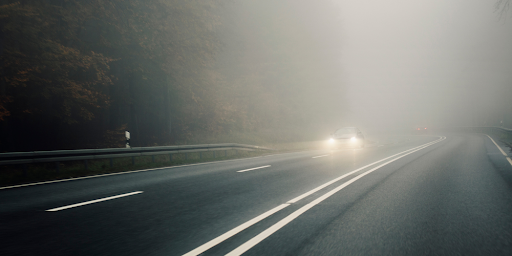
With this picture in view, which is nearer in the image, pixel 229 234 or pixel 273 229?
pixel 229 234

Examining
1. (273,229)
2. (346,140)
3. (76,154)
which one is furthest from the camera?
(346,140)

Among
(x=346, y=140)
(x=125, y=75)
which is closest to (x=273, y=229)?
(x=346, y=140)

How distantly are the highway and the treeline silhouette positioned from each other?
863 cm

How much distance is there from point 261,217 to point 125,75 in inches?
714

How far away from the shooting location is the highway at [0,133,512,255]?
12.0 ft

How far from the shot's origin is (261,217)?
4.88m

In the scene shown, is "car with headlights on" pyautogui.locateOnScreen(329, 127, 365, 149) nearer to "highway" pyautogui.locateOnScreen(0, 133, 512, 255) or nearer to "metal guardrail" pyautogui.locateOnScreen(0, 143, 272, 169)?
"metal guardrail" pyautogui.locateOnScreen(0, 143, 272, 169)

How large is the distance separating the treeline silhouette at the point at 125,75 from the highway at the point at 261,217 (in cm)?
863

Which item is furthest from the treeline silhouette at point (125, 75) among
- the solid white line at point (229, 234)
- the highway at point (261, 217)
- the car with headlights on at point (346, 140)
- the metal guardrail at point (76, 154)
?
the solid white line at point (229, 234)

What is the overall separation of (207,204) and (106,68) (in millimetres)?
14844

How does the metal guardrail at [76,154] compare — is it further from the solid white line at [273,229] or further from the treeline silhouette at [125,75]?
the solid white line at [273,229]

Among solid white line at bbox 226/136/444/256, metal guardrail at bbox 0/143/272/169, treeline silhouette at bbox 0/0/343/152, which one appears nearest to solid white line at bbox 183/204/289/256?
solid white line at bbox 226/136/444/256

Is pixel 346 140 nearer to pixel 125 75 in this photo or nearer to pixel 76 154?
pixel 125 75

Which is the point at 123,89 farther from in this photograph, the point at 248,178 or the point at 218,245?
the point at 218,245
